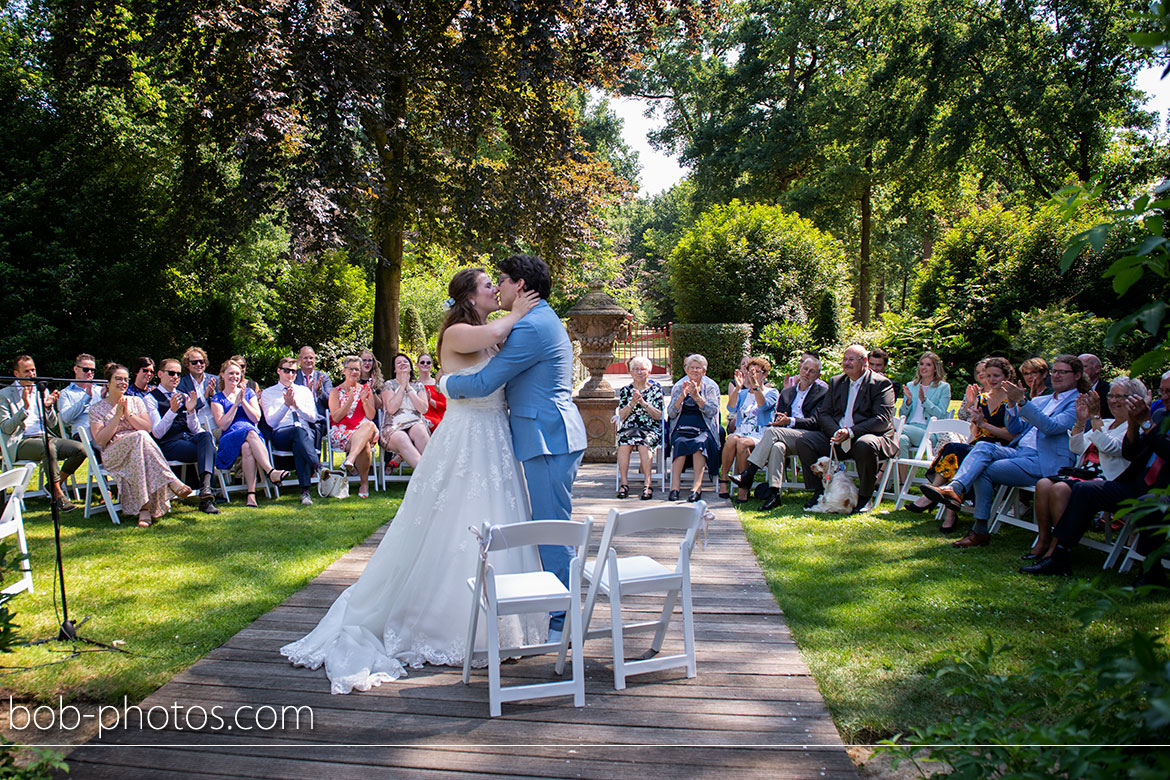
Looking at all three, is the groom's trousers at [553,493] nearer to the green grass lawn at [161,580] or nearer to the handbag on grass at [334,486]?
the green grass lawn at [161,580]

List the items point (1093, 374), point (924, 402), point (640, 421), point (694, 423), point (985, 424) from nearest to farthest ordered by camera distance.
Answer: point (1093, 374), point (985, 424), point (924, 402), point (694, 423), point (640, 421)

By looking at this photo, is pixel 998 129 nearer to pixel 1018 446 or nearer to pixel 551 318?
pixel 1018 446

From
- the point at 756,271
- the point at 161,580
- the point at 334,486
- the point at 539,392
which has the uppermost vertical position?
the point at 756,271

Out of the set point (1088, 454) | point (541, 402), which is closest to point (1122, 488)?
point (1088, 454)

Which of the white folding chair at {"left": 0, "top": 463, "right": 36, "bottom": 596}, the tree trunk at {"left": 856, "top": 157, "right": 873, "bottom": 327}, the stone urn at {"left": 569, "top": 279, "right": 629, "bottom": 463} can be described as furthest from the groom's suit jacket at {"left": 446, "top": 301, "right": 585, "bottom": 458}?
the tree trunk at {"left": 856, "top": 157, "right": 873, "bottom": 327}

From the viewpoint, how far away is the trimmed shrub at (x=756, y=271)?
760 inches

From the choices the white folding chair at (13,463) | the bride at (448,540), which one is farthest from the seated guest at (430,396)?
the bride at (448,540)

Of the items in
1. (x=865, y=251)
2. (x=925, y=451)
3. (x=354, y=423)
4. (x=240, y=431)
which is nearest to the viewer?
(x=925, y=451)

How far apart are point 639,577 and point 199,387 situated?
18.9 ft

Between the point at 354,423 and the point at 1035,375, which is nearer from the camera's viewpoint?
the point at 1035,375

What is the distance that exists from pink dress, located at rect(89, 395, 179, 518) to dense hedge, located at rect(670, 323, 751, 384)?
1313cm

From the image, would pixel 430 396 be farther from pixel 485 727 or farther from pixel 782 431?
pixel 485 727

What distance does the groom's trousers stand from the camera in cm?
395

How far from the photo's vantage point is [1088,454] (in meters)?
5.48
